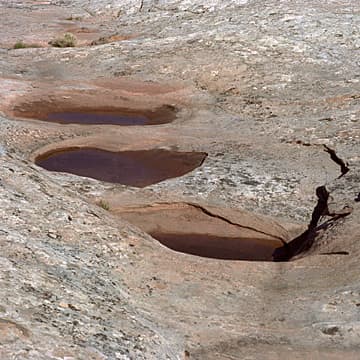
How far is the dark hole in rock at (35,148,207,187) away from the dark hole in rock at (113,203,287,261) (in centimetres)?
177

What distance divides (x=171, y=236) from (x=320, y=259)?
388cm

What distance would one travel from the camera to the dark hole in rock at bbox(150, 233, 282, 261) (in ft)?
48.3

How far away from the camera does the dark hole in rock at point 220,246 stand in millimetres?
14727

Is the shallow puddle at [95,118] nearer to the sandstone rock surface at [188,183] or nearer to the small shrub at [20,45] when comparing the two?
the sandstone rock surface at [188,183]

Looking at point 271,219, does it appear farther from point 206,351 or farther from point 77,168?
point 206,351

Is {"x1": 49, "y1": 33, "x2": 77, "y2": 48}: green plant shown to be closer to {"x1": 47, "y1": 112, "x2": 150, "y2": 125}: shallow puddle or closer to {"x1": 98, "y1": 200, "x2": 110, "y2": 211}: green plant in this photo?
{"x1": 47, "y1": 112, "x2": 150, "y2": 125}: shallow puddle

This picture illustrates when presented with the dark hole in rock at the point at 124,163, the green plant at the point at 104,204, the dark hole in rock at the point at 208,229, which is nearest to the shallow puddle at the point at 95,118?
the dark hole in rock at the point at 124,163

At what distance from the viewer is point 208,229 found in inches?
615

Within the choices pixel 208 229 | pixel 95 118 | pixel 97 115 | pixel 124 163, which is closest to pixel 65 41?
pixel 97 115

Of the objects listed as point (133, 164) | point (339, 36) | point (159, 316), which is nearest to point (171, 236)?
point (133, 164)

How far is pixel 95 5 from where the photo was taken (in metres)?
36.8

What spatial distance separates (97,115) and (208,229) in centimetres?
824

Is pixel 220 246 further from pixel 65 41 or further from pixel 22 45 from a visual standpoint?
pixel 22 45

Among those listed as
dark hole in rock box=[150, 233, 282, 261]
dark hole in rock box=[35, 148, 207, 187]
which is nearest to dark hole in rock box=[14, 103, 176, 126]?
dark hole in rock box=[35, 148, 207, 187]
